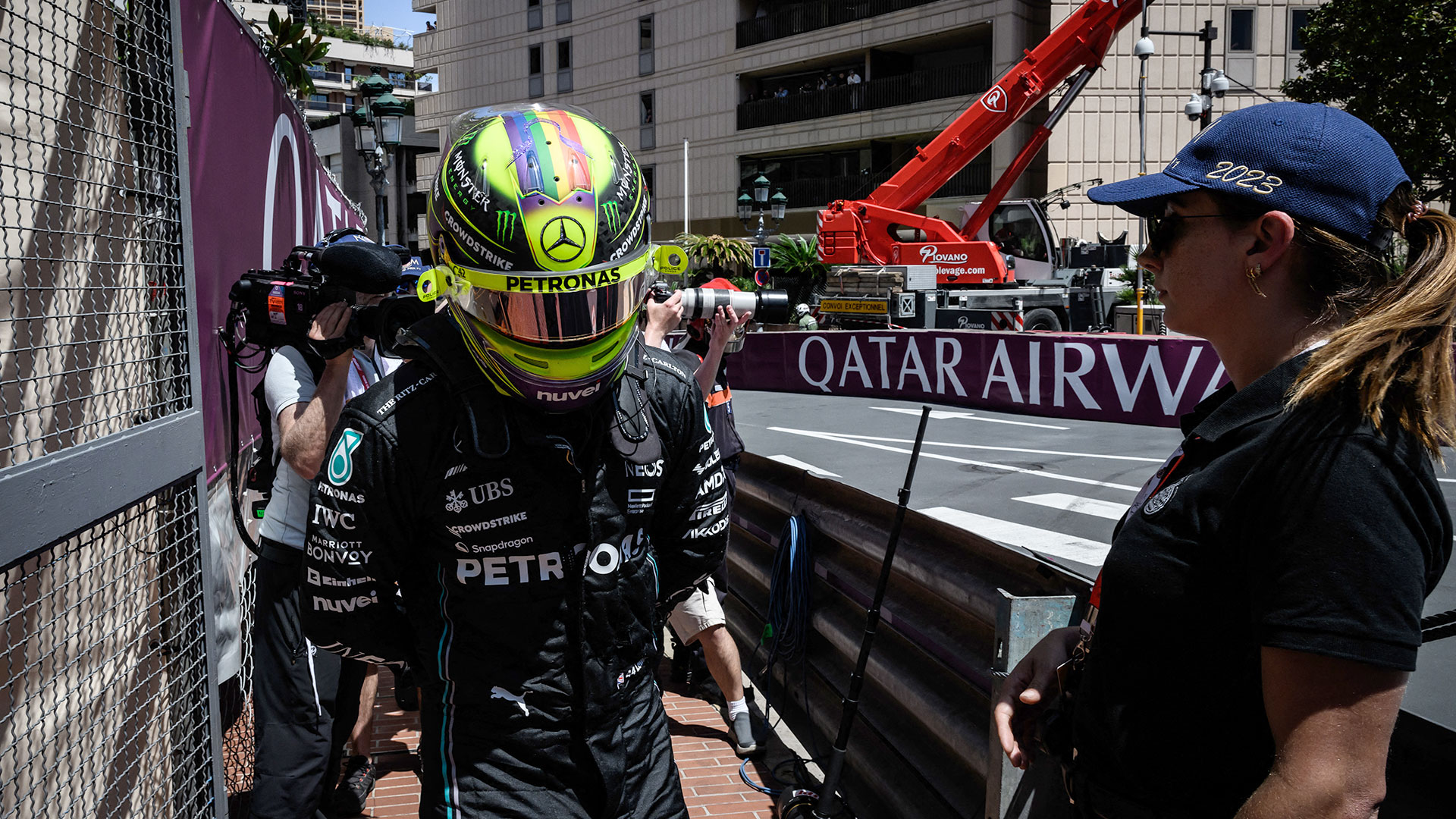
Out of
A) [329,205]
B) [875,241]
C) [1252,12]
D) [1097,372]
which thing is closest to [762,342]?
[329,205]

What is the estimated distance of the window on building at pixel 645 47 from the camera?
43.5 meters

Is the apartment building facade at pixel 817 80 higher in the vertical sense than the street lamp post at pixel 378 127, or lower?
higher

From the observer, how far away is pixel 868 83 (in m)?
35.9

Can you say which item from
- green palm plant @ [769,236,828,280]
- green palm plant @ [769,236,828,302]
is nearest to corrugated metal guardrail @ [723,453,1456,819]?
green palm plant @ [769,236,828,302]

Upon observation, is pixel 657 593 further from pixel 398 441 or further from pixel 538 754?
pixel 398 441

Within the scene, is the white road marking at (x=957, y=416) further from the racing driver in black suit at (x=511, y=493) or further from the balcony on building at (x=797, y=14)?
the balcony on building at (x=797, y=14)

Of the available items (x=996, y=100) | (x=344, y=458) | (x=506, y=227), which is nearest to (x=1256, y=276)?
(x=506, y=227)

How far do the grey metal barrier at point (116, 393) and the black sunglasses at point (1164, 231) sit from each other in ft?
6.77

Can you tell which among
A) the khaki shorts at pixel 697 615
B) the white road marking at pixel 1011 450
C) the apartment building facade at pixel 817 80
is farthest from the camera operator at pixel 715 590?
the apartment building facade at pixel 817 80

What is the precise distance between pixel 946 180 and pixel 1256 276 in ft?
61.0

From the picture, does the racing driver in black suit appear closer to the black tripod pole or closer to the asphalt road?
the black tripod pole

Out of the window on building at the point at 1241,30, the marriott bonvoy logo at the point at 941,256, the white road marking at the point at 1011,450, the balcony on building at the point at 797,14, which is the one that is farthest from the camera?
the balcony on building at the point at 797,14

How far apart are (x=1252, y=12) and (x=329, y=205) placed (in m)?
34.9

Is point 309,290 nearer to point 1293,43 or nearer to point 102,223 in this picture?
point 102,223
